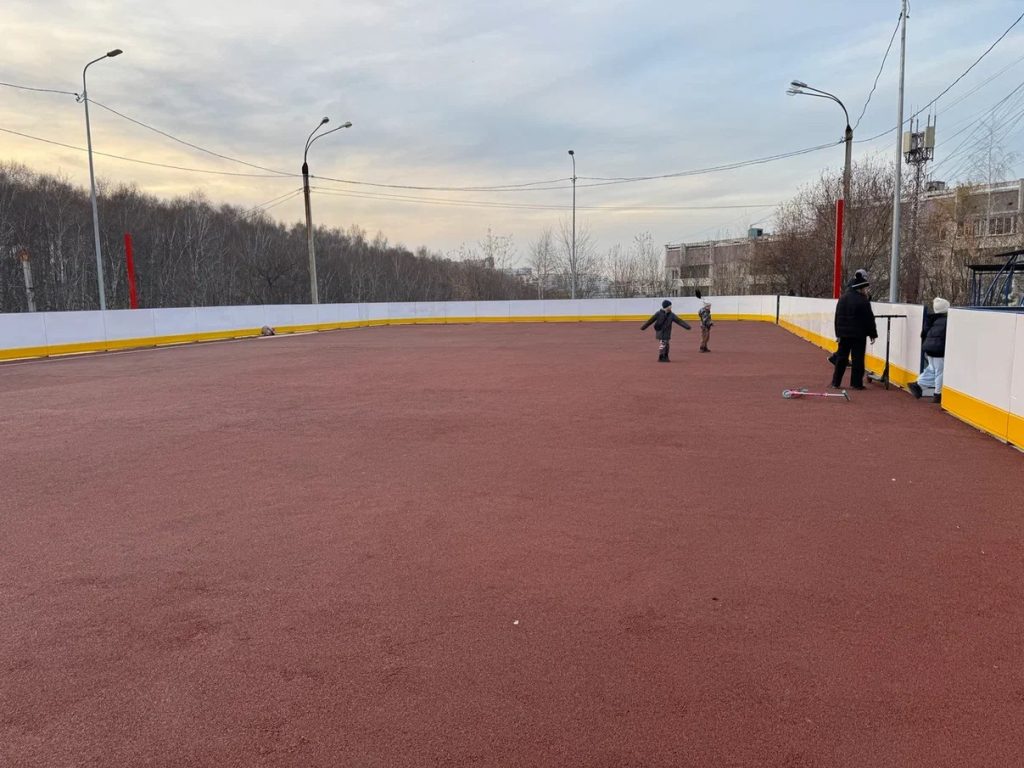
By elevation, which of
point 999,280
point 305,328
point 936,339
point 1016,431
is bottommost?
point 1016,431

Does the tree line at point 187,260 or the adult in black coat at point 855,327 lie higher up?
the tree line at point 187,260

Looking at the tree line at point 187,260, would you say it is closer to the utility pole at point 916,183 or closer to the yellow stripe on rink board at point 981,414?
the utility pole at point 916,183

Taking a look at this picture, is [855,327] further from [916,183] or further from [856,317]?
[916,183]

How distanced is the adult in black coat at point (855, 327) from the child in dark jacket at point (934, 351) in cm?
90

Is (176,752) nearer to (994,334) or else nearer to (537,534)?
(537,534)

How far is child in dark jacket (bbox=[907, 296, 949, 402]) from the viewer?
33.7ft

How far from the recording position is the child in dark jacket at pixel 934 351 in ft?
33.7

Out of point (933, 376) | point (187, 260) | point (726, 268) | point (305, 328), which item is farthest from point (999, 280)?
point (187, 260)

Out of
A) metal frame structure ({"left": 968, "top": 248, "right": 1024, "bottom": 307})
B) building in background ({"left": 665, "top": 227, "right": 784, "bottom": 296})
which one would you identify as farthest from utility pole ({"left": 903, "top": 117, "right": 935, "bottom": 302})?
metal frame structure ({"left": 968, "top": 248, "right": 1024, "bottom": 307})

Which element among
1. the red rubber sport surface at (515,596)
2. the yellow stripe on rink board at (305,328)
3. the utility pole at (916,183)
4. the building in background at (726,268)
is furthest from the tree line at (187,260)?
the red rubber sport surface at (515,596)

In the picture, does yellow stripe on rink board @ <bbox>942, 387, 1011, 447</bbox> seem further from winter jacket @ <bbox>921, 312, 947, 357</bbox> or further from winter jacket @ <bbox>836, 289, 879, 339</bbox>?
winter jacket @ <bbox>836, 289, 879, 339</bbox>

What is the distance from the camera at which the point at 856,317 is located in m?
11.6

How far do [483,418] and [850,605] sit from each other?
648 cm

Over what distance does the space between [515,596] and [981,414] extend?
24.7 ft
